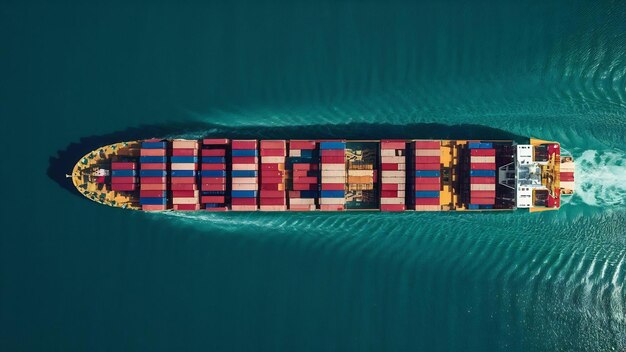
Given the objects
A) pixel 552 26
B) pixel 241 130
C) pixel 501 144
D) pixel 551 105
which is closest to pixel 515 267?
pixel 501 144

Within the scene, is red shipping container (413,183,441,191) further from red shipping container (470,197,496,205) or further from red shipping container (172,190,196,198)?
red shipping container (172,190,196,198)

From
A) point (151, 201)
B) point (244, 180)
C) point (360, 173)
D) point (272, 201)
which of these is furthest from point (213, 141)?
point (360, 173)

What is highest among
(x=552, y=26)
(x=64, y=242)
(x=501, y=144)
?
(x=552, y=26)

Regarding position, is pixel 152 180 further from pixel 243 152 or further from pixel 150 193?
pixel 243 152

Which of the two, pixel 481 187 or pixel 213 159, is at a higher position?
pixel 213 159

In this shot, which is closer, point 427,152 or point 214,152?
point 427,152

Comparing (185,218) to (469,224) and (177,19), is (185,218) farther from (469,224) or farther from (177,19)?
(469,224)
